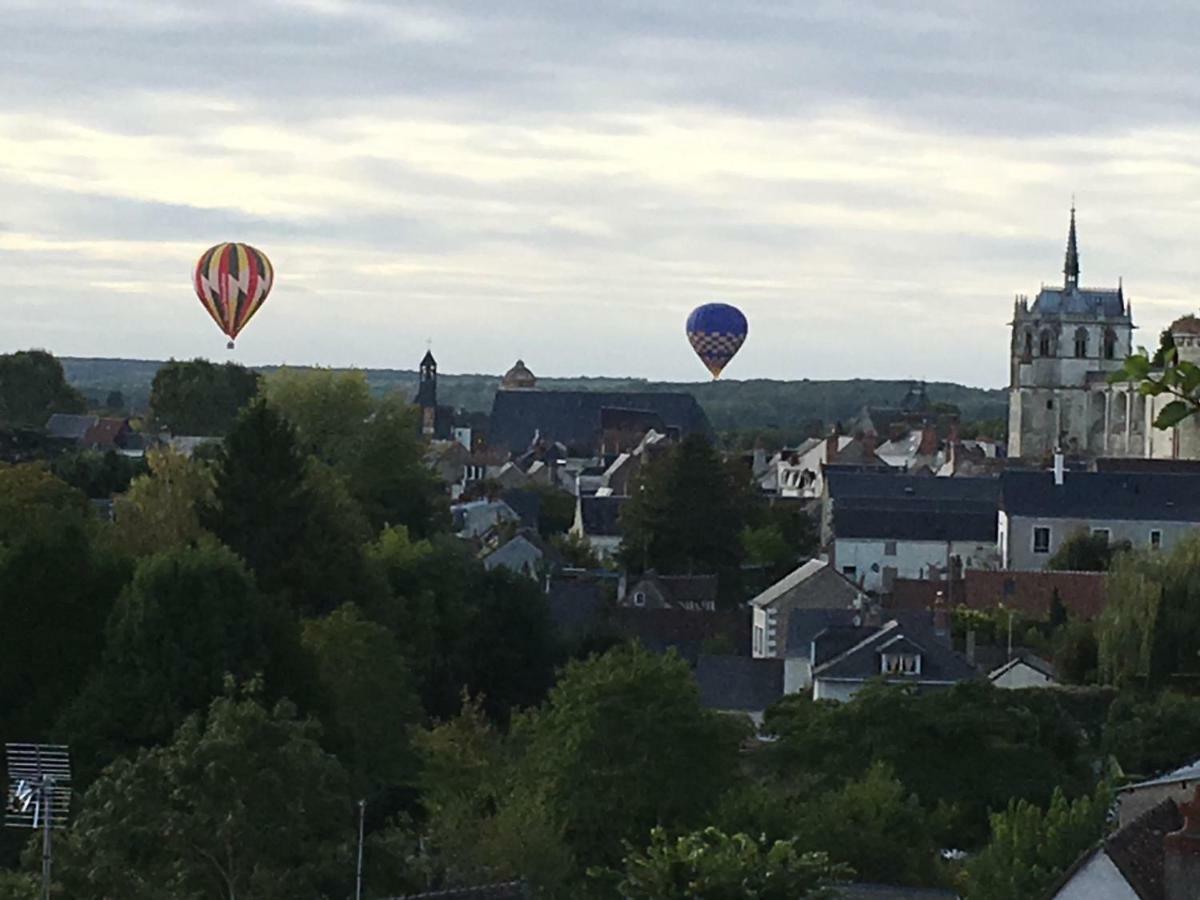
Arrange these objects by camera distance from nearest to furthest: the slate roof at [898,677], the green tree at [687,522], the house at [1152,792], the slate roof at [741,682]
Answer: the house at [1152,792], the slate roof at [898,677], the slate roof at [741,682], the green tree at [687,522]

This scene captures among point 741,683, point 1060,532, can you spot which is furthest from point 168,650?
point 1060,532

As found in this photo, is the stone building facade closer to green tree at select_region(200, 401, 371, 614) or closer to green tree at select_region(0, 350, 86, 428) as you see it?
green tree at select_region(0, 350, 86, 428)

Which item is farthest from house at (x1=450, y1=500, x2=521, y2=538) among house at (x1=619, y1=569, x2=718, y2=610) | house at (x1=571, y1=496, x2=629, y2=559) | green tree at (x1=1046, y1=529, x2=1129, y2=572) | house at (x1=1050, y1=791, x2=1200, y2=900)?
house at (x1=1050, y1=791, x2=1200, y2=900)

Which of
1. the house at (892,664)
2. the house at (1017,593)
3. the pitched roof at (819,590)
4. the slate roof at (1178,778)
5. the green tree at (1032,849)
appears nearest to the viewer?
the green tree at (1032,849)

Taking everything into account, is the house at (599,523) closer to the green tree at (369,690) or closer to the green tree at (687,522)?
the green tree at (687,522)

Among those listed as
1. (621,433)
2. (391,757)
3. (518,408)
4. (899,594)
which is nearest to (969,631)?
(899,594)

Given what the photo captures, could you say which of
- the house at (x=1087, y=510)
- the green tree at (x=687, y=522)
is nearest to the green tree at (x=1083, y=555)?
the house at (x=1087, y=510)

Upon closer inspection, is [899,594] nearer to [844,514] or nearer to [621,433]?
[844,514]
